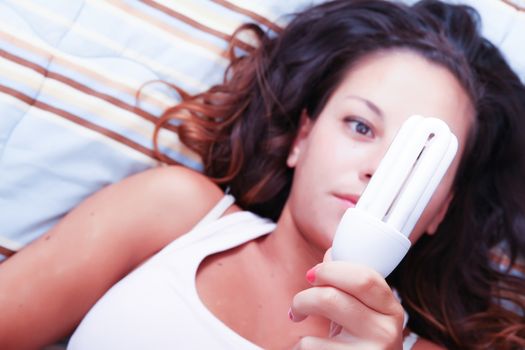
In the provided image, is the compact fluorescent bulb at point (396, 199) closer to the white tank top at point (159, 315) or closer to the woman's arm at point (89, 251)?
the white tank top at point (159, 315)

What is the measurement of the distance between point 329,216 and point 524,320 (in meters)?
0.44

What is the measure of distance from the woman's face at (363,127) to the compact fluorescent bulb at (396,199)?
0.57 ft

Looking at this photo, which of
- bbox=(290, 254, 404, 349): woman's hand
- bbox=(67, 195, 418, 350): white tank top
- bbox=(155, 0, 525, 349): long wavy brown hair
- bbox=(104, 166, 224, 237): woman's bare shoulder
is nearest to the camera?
bbox=(290, 254, 404, 349): woman's hand

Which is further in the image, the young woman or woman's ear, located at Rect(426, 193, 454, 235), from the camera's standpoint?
woman's ear, located at Rect(426, 193, 454, 235)

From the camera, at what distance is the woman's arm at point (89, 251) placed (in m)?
0.78

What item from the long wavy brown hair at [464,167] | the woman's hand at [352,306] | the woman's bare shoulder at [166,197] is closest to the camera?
the woman's hand at [352,306]

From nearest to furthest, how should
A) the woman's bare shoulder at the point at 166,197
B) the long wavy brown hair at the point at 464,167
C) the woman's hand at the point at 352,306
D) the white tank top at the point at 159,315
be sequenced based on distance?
the woman's hand at the point at 352,306 → the white tank top at the point at 159,315 → the woman's bare shoulder at the point at 166,197 → the long wavy brown hair at the point at 464,167

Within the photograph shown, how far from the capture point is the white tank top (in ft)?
2.41

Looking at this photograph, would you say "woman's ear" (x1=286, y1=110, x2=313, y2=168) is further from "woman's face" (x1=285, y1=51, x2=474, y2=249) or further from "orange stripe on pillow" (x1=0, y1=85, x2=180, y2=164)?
"orange stripe on pillow" (x1=0, y1=85, x2=180, y2=164)

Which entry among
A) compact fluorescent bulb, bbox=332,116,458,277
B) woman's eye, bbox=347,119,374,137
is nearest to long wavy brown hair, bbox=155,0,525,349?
woman's eye, bbox=347,119,374,137

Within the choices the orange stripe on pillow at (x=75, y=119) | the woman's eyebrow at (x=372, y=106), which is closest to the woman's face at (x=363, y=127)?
the woman's eyebrow at (x=372, y=106)

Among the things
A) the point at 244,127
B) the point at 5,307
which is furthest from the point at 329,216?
the point at 5,307

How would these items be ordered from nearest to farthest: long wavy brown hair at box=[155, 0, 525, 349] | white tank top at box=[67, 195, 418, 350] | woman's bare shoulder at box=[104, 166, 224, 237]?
white tank top at box=[67, 195, 418, 350], woman's bare shoulder at box=[104, 166, 224, 237], long wavy brown hair at box=[155, 0, 525, 349]

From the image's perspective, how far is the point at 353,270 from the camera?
0.54 metres
